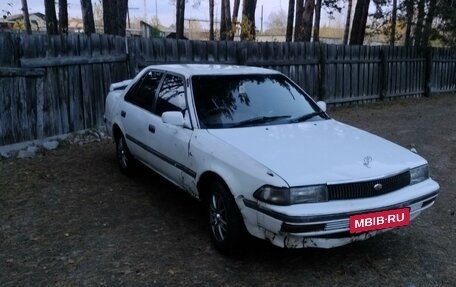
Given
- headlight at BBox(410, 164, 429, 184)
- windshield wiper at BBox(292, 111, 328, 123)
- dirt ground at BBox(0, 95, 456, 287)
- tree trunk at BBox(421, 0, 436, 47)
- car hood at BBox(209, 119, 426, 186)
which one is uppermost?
tree trunk at BBox(421, 0, 436, 47)

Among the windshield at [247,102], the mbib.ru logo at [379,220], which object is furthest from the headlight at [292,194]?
the windshield at [247,102]

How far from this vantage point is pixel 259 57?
1175 centimetres

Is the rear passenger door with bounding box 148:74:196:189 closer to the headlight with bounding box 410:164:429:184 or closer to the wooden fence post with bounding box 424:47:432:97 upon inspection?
the headlight with bounding box 410:164:429:184

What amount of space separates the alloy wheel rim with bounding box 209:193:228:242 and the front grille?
37.3 inches

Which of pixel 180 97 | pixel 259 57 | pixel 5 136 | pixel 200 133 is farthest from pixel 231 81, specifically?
pixel 259 57

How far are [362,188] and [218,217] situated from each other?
1.24 meters

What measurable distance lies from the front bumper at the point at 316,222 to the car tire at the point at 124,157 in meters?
3.04

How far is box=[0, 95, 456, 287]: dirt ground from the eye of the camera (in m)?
3.75

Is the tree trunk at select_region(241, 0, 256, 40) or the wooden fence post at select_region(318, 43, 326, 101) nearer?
the wooden fence post at select_region(318, 43, 326, 101)

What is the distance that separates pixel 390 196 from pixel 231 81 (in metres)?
2.12

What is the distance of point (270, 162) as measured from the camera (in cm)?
363

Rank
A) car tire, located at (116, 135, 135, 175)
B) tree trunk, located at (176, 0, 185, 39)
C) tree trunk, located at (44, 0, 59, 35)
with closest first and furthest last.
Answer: car tire, located at (116, 135, 135, 175)
tree trunk, located at (44, 0, 59, 35)
tree trunk, located at (176, 0, 185, 39)

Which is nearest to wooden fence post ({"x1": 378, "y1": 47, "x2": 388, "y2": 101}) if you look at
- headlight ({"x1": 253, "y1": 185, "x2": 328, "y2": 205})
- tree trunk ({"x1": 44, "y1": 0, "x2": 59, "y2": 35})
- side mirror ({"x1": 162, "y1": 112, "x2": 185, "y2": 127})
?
side mirror ({"x1": 162, "y1": 112, "x2": 185, "y2": 127})

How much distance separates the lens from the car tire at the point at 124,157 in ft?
20.6
